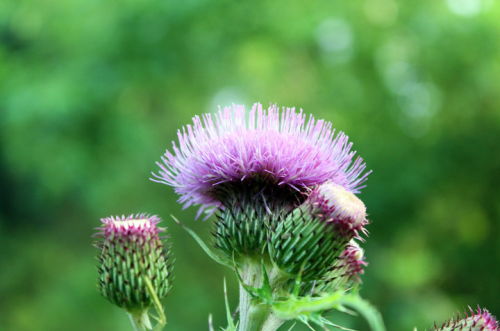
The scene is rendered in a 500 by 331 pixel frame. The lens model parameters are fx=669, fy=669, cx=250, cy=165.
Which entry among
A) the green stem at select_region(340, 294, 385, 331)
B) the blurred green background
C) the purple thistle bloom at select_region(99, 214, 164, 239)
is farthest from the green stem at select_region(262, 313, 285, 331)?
the blurred green background

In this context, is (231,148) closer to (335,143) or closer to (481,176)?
(335,143)

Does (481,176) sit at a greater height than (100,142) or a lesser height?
lesser

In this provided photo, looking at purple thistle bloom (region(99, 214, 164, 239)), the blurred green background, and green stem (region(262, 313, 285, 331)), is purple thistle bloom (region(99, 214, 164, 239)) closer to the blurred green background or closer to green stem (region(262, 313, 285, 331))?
green stem (region(262, 313, 285, 331))

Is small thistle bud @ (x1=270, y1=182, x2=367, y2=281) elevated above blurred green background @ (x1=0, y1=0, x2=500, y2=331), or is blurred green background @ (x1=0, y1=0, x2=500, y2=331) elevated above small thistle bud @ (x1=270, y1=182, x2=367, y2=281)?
blurred green background @ (x1=0, y1=0, x2=500, y2=331)

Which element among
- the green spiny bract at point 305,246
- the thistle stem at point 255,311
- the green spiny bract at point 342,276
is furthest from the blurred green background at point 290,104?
the green spiny bract at point 305,246

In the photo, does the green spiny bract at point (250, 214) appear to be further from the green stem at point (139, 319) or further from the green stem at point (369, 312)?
the green stem at point (369, 312)

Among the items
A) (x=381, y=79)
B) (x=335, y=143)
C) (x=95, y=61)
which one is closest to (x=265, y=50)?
(x=381, y=79)

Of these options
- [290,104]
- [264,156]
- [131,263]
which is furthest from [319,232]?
[290,104]
